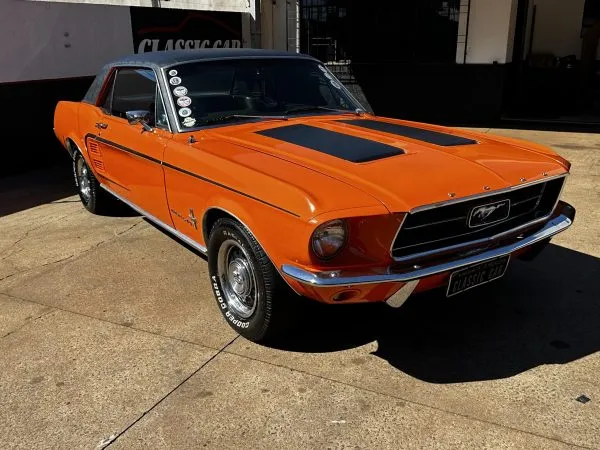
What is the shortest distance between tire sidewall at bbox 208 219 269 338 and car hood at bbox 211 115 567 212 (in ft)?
1.66

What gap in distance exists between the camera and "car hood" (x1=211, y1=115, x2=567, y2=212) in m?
2.74

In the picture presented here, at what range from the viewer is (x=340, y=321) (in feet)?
11.5

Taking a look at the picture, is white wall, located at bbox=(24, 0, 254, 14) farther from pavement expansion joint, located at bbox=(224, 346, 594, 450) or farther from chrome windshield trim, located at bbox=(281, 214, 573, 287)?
chrome windshield trim, located at bbox=(281, 214, 573, 287)

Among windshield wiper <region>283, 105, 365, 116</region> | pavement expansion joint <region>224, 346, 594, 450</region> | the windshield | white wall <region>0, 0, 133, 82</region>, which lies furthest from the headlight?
white wall <region>0, 0, 133, 82</region>

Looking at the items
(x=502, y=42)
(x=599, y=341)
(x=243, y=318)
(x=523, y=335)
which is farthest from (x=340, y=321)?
(x=502, y=42)

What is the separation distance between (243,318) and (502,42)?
9223 mm

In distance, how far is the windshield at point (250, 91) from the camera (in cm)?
384

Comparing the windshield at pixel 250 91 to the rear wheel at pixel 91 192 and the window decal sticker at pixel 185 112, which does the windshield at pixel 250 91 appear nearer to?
the window decal sticker at pixel 185 112

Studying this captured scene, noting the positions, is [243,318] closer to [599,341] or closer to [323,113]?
[323,113]

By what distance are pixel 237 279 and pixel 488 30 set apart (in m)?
9.17

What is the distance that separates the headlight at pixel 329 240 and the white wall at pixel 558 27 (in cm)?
1269

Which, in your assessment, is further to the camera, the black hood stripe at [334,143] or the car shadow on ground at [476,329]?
the black hood stripe at [334,143]

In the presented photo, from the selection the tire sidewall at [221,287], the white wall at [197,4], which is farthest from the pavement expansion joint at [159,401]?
the white wall at [197,4]

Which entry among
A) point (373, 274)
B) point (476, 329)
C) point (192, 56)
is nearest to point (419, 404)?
point (373, 274)
